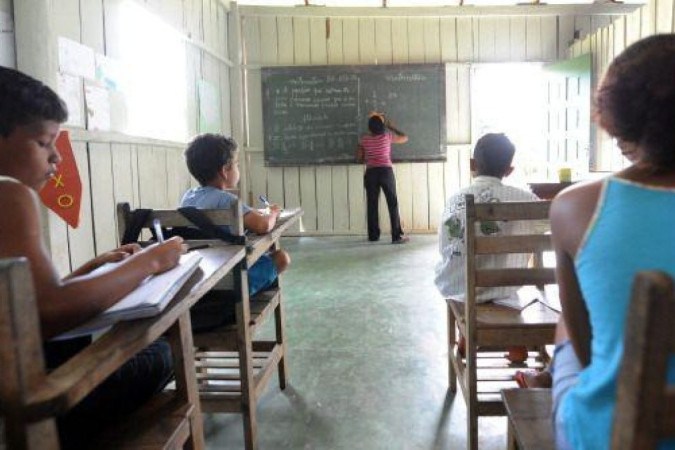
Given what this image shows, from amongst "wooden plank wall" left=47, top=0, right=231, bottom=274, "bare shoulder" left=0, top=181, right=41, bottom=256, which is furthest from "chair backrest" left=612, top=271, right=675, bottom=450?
"wooden plank wall" left=47, top=0, right=231, bottom=274

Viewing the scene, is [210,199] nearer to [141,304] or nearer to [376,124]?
[141,304]

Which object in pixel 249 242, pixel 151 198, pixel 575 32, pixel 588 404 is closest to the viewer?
pixel 588 404

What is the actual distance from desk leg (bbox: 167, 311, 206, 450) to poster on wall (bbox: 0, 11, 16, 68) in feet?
5.35

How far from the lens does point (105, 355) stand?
71 centimetres

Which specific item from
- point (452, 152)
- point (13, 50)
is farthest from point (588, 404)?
point (452, 152)

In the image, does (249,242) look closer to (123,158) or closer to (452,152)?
(123,158)

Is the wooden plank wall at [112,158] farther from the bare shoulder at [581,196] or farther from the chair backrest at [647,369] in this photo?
the chair backrest at [647,369]

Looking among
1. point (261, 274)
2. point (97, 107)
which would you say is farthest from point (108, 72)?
point (261, 274)

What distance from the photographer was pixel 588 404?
687 millimetres

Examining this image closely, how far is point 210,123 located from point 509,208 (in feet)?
13.4

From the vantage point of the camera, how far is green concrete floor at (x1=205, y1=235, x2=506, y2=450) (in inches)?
73.7

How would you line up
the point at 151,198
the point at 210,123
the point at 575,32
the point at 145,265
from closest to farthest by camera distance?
1. the point at 145,265
2. the point at 151,198
3. the point at 210,123
4. the point at 575,32

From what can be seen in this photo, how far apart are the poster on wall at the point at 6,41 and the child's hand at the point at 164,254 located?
1568mm

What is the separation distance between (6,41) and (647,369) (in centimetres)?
249
